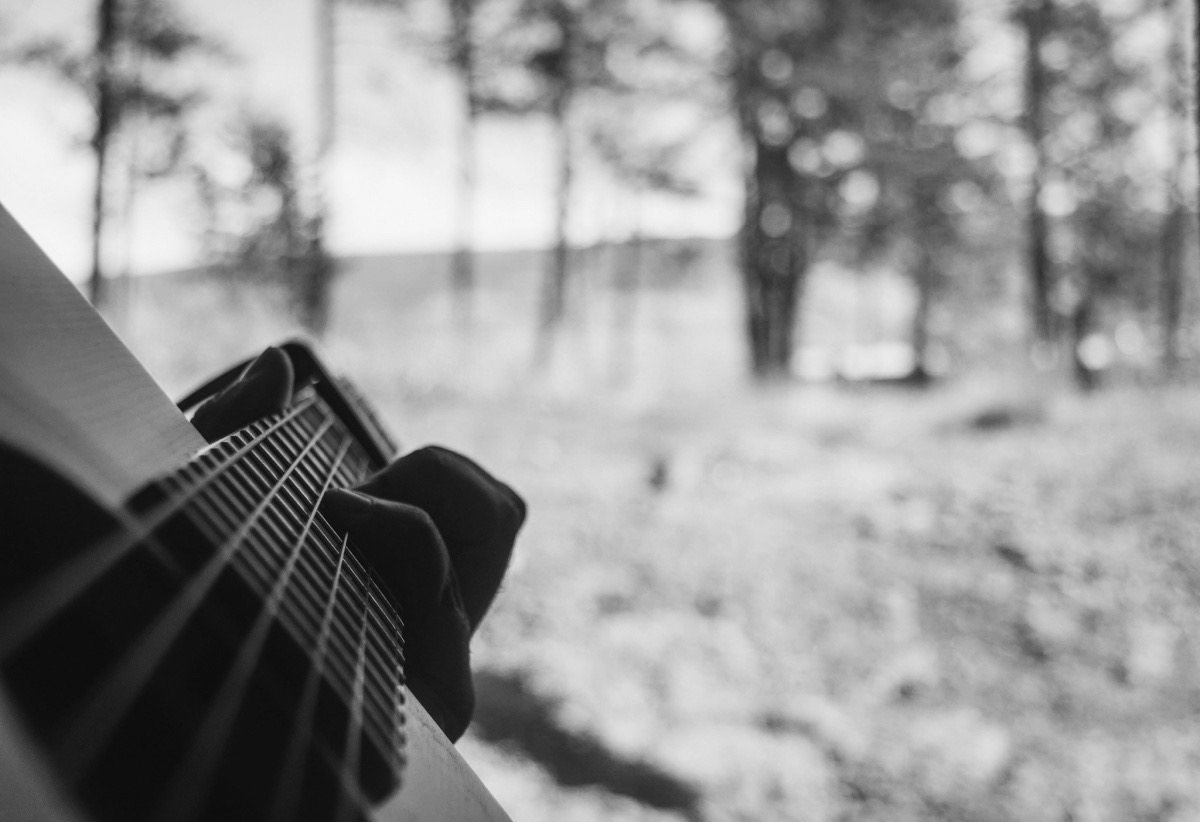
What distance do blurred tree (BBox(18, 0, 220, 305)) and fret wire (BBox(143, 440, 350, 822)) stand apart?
16047 millimetres

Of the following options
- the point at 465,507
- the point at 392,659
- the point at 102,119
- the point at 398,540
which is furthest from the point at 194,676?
the point at 102,119

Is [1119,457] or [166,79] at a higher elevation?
[166,79]

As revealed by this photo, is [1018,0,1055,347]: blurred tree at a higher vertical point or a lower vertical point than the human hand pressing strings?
higher

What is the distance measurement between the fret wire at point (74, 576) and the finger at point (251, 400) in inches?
20.3

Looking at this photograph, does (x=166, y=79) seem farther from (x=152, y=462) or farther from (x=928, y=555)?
(x=152, y=462)

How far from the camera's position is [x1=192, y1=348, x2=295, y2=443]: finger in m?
1.20

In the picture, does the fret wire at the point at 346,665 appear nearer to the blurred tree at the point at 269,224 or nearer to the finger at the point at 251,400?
the finger at the point at 251,400

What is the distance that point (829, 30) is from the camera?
14562mm

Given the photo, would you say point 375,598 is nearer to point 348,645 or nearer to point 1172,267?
point 348,645

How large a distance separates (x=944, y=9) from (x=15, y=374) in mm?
15200

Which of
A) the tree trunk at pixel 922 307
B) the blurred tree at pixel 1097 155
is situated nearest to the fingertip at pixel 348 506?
the blurred tree at pixel 1097 155

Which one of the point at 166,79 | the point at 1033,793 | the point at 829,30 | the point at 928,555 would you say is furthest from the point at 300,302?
the point at 1033,793

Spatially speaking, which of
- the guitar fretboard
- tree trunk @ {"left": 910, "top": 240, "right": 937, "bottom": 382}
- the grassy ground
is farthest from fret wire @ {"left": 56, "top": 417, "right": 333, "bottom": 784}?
tree trunk @ {"left": 910, "top": 240, "right": 937, "bottom": 382}

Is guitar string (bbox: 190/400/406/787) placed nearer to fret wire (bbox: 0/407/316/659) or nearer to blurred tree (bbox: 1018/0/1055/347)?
fret wire (bbox: 0/407/316/659)
